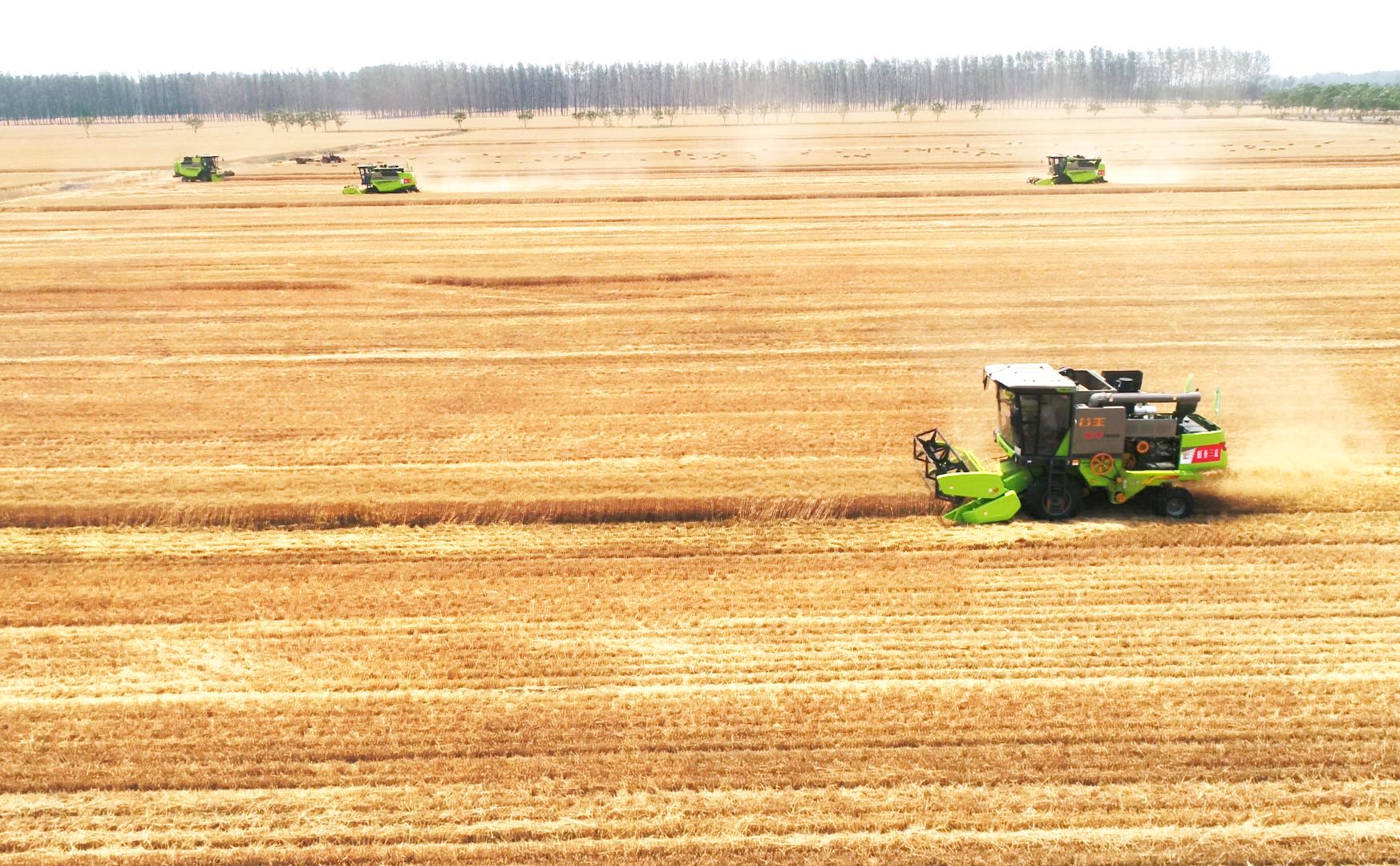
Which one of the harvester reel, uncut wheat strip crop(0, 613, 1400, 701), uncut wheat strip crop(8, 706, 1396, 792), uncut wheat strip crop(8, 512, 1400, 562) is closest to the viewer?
uncut wheat strip crop(8, 706, 1396, 792)

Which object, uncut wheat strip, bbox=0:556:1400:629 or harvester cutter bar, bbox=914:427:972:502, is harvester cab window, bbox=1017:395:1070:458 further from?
uncut wheat strip, bbox=0:556:1400:629

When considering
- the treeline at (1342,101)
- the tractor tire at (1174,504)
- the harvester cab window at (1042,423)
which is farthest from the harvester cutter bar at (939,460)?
the treeline at (1342,101)

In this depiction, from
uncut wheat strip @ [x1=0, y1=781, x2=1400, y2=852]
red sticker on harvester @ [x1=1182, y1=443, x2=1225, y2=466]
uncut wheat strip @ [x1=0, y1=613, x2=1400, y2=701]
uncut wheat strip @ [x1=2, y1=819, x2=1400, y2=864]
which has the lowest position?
uncut wheat strip @ [x1=2, y1=819, x2=1400, y2=864]

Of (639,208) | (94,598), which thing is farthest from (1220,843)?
(639,208)

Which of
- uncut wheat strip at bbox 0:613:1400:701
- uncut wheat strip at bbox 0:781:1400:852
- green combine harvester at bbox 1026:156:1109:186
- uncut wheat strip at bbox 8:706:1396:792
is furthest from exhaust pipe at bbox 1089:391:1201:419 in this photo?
green combine harvester at bbox 1026:156:1109:186

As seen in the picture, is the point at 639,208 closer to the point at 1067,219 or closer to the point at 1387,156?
the point at 1067,219

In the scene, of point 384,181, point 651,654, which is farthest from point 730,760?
point 384,181

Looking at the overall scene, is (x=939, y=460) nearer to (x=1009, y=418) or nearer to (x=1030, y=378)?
(x=1009, y=418)
